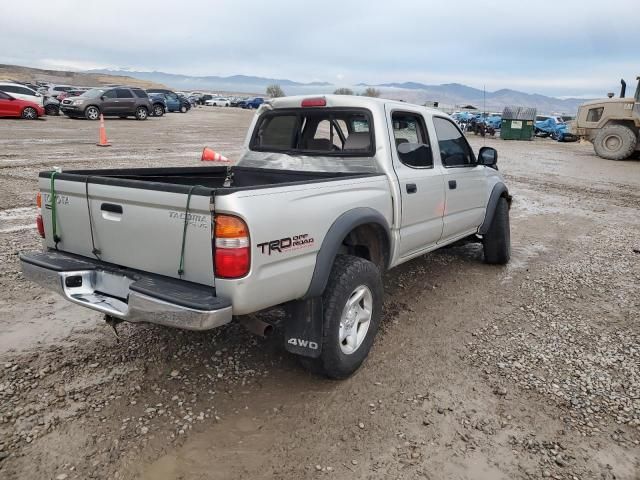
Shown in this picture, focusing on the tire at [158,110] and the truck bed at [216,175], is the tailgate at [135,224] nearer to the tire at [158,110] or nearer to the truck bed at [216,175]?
the truck bed at [216,175]

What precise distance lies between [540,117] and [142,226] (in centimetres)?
4165

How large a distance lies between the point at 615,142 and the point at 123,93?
907 inches

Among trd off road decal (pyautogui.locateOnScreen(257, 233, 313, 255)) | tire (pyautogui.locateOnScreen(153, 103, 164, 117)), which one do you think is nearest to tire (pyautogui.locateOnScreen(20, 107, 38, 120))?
tire (pyautogui.locateOnScreen(153, 103, 164, 117))

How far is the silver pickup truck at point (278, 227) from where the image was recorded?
2.67 metres

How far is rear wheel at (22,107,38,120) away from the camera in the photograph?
76.9 ft

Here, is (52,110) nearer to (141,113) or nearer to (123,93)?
(123,93)

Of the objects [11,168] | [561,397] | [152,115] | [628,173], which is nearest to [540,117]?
[628,173]

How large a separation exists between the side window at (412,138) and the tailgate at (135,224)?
2120 mm

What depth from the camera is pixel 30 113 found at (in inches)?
932

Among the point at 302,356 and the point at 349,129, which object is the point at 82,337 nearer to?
the point at 302,356

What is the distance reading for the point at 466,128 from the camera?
38781 mm

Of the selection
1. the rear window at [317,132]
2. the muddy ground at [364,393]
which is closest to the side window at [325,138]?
the rear window at [317,132]

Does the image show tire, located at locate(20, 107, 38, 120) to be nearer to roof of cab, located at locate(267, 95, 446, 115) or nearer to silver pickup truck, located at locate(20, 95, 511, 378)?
silver pickup truck, located at locate(20, 95, 511, 378)

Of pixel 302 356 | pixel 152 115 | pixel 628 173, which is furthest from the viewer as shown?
pixel 152 115
